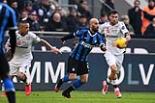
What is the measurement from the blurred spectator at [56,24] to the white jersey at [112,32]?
427cm

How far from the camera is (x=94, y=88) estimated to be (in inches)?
916

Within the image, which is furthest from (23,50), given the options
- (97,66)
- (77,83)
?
(97,66)

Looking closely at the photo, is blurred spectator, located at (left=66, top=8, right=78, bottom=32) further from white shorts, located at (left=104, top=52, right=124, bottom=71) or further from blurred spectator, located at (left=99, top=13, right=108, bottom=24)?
white shorts, located at (left=104, top=52, right=124, bottom=71)

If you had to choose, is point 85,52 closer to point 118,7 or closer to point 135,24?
point 135,24

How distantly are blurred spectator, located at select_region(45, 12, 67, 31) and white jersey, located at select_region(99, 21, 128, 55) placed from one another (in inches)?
168

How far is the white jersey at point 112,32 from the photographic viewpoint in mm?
20000

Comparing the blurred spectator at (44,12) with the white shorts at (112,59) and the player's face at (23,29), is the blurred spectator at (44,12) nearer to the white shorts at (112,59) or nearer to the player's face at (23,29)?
the white shorts at (112,59)

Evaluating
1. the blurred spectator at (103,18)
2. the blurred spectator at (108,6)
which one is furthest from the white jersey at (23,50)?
the blurred spectator at (108,6)

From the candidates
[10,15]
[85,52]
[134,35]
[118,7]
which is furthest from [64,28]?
[10,15]

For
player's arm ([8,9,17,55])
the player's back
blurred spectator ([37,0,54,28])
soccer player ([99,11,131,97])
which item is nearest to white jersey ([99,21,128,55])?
soccer player ([99,11,131,97])

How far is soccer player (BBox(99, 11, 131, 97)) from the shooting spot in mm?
19766

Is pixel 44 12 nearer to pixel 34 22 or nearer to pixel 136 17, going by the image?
pixel 34 22

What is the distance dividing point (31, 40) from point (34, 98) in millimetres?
1931

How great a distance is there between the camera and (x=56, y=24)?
2458cm
